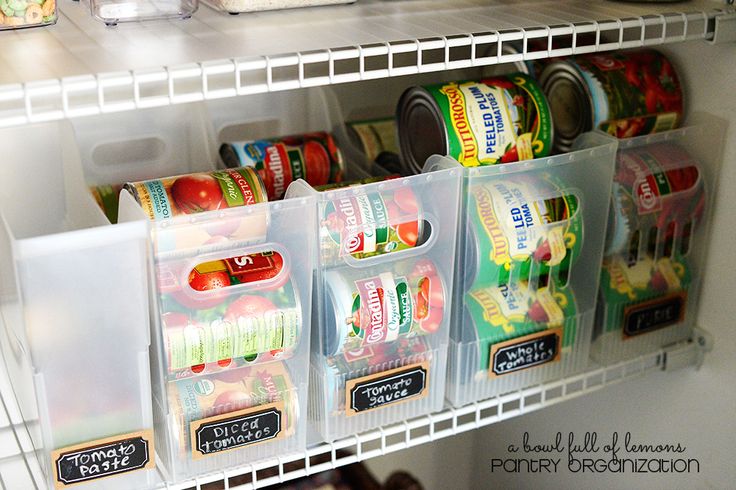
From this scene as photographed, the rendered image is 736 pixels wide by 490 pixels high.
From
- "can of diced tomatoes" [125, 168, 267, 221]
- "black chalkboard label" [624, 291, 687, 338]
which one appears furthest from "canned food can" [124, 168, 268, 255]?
"black chalkboard label" [624, 291, 687, 338]

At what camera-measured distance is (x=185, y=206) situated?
0.97 m

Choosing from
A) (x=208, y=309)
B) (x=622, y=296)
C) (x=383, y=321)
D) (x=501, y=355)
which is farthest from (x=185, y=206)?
(x=622, y=296)

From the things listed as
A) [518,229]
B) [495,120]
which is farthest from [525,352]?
[495,120]

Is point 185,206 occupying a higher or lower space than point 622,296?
higher

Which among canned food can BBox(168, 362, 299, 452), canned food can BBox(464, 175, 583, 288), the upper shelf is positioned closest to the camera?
the upper shelf

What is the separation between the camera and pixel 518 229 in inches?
42.3

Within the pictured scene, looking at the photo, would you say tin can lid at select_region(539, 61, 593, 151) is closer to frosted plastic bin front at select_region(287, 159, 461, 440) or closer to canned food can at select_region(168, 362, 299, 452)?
frosted plastic bin front at select_region(287, 159, 461, 440)

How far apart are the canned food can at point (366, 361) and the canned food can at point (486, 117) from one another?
24 centimetres

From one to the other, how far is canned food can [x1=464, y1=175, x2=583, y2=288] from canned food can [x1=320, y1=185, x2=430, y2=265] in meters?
0.08

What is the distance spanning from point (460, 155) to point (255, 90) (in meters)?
0.30

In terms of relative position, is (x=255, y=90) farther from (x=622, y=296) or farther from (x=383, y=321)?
(x=622, y=296)

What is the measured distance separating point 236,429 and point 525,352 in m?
0.40

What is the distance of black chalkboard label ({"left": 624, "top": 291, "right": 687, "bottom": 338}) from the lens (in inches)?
48.1

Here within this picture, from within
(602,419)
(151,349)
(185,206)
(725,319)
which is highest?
(185,206)
